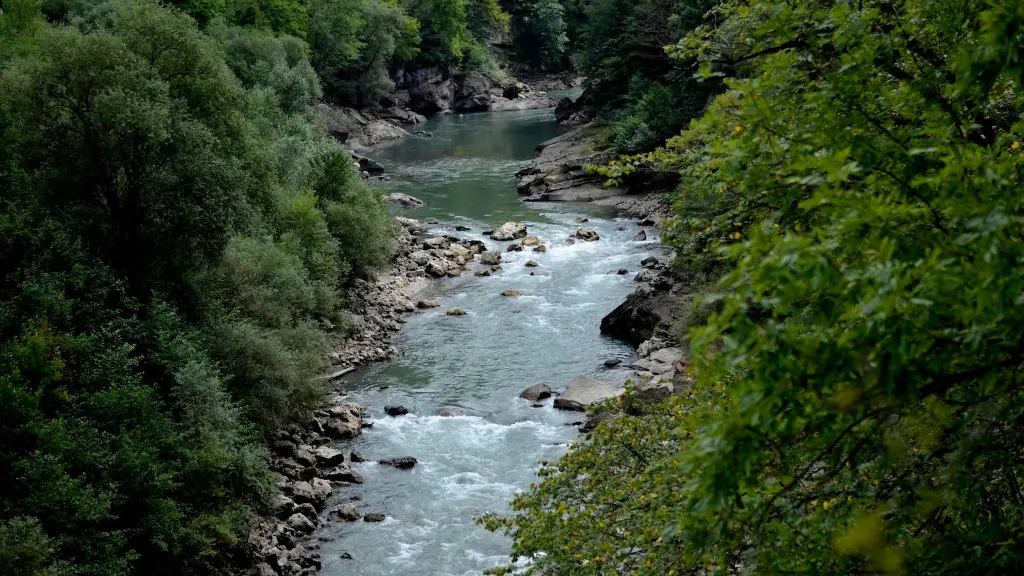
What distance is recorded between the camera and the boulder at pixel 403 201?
1639 inches

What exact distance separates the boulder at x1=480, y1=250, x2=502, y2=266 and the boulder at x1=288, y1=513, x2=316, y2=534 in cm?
1791

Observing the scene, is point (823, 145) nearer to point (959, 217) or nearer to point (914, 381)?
point (959, 217)

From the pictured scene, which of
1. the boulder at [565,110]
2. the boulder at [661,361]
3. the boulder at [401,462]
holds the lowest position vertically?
the boulder at [401,462]

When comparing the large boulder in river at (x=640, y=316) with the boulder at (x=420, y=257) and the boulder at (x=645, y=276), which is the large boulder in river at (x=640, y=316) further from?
the boulder at (x=420, y=257)

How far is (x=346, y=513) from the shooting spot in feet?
53.5

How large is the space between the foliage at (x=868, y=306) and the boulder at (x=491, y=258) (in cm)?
2520

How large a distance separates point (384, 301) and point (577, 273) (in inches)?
312

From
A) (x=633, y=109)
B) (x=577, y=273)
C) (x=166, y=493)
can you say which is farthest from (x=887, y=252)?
(x=633, y=109)

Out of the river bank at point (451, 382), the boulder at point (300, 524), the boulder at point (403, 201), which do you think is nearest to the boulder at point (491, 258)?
the river bank at point (451, 382)

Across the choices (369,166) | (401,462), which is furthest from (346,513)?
(369,166)

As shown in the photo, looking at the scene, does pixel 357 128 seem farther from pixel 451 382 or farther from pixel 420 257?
pixel 451 382

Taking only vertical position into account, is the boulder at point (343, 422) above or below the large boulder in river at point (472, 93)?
below

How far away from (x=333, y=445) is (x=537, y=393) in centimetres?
554

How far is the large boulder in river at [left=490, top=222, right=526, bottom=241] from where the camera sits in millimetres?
35750
